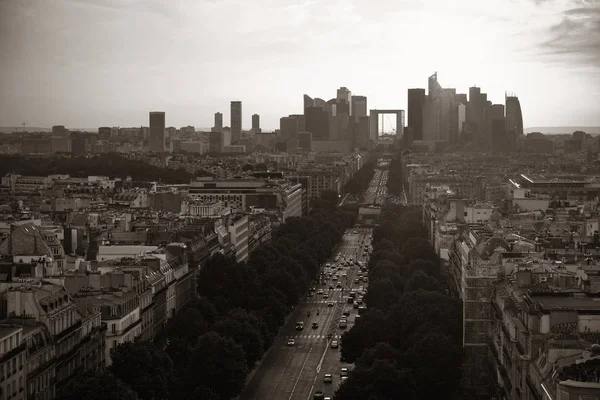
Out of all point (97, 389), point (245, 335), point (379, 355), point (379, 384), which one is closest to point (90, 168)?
point (245, 335)

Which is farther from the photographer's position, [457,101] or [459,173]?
[457,101]

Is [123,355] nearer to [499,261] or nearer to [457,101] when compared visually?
[499,261]

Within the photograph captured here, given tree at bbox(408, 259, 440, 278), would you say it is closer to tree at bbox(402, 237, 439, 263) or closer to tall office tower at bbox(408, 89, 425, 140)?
tree at bbox(402, 237, 439, 263)

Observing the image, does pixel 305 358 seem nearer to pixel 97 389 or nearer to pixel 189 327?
pixel 189 327

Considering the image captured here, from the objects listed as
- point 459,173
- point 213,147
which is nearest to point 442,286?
point 459,173

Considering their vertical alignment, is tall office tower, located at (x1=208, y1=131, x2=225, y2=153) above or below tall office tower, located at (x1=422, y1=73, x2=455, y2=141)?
below

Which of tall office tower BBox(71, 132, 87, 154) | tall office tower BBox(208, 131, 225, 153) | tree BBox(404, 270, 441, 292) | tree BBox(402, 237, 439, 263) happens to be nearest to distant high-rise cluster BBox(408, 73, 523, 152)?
tall office tower BBox(208, 131, 225, 153)

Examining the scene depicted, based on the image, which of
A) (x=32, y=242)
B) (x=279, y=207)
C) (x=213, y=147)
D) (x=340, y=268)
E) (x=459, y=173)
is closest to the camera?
(x=32, y=242)
